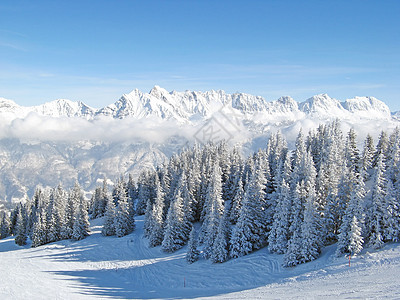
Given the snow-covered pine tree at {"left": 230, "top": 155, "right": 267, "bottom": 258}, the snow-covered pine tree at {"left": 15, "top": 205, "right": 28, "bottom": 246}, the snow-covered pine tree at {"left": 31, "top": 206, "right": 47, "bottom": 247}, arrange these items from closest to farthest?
the snow-covered pine tree at {"left": 230, "top": 155, "right": 267, "bottom": 258} < the snow-covered pine tree at {"left": 31, "top": 206, "right": 47, "bottom": 247} < the snow-covered pine tree at {"left": 15, "top": 205, "right": 28, "bottom": 246}

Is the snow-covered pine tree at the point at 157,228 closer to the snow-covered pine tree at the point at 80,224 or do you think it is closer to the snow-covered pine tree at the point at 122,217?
the snow-covered pine tree at the point at 122,217

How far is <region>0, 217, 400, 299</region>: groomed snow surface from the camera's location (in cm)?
2656

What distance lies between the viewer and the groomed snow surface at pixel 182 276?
1046 inches

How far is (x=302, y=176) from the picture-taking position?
4741cm

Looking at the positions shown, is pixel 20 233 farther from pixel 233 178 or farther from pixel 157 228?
pixel 233 178

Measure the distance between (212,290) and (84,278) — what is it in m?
21.4

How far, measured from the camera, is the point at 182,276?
4166 centimetres

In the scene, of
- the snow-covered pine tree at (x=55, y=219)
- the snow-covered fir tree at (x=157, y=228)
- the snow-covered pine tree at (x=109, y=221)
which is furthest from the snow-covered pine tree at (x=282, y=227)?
the snow-covered pine tree at (x=55, y=219)

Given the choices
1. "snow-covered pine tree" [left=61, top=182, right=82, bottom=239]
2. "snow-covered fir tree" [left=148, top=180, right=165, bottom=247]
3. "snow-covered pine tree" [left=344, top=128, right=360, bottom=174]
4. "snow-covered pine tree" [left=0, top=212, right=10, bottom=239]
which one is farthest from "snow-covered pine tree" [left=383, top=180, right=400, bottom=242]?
"snow-covered pine tree" [left=0, top=212, right=10, bottom=239]

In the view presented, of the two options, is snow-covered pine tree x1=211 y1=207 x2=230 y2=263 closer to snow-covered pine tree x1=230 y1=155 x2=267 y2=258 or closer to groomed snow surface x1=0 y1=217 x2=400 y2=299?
snow-covered pine tree x1=230 y1=155 x2=267 y2=258

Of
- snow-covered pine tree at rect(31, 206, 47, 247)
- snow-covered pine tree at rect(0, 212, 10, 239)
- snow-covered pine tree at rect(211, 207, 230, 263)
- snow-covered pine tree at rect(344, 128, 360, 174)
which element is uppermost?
snow-covered pine tree at rect(344, 128, 360, 174)

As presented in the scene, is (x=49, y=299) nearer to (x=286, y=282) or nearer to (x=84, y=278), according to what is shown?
(x=84, y=278)

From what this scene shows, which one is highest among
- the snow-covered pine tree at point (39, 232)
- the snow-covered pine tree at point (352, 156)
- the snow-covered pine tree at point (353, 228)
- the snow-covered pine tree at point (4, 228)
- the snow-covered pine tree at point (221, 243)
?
the snow-covered pine tree at point (352, 156)

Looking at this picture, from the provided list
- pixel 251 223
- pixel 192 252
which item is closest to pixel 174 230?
pixel 192 252
